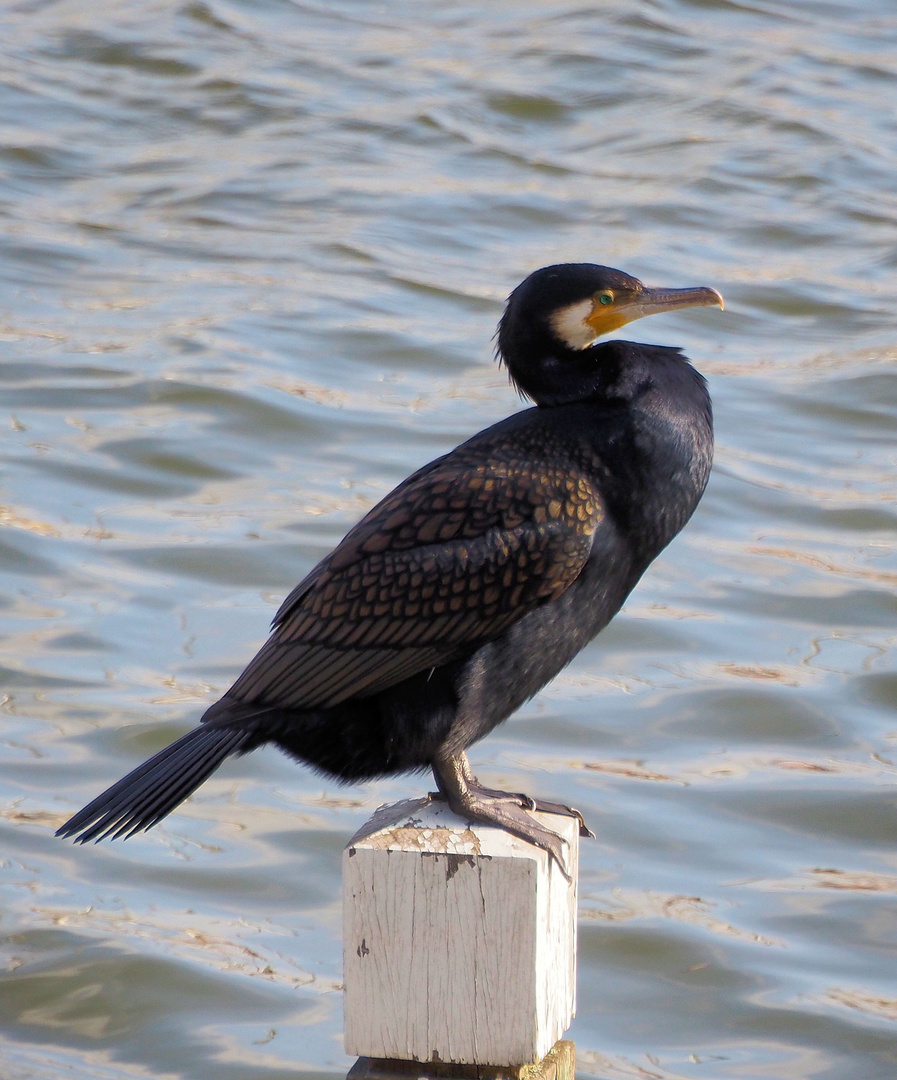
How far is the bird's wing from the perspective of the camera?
314 cm

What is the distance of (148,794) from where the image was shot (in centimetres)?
301

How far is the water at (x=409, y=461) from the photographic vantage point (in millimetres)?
4746

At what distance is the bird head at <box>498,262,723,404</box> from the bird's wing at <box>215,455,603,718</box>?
0.89 ft

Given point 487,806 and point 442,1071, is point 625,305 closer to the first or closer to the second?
point 487,806

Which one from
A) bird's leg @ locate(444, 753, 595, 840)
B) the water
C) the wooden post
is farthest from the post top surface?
the water

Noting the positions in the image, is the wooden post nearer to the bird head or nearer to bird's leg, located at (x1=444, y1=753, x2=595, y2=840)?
bird's leg, located at (x1=444, y1=753, x2=595, y2=840)

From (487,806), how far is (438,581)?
0.45 m

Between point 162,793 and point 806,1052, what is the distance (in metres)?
2.22

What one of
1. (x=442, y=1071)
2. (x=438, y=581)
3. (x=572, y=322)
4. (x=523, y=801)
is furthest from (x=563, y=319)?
(x=442, y=1071)

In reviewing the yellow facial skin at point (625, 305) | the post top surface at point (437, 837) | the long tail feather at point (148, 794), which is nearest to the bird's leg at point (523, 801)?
the post top surface at point (437, 837)

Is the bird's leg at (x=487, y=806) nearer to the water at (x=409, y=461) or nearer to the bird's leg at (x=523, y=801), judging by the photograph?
the bird's leg at (x=523, y=801)

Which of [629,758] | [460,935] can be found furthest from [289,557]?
[460,935]

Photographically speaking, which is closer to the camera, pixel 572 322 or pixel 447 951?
pixel 447 951

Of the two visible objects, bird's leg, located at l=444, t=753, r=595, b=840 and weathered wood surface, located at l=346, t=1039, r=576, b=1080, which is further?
bird's leg, located at l=444, t=753, r=595, b=840
